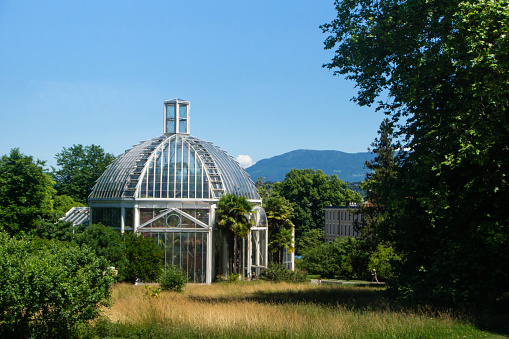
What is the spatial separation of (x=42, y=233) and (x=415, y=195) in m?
22.0

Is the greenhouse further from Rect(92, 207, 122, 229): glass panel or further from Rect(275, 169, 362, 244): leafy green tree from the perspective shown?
Rect(275, 169, 362, 244): leafy green tree

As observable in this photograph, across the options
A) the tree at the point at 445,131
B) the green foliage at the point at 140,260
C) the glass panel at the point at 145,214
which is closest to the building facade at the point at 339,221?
the glass panel at the point at 145,214

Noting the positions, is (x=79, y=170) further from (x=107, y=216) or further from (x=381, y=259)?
(x=381, y=259)

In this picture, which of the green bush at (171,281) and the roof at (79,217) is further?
the roof at (79,217)

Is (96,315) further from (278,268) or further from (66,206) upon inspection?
(66,206)

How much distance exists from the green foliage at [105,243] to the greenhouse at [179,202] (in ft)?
16.7

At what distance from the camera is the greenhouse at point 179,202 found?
1391 inches

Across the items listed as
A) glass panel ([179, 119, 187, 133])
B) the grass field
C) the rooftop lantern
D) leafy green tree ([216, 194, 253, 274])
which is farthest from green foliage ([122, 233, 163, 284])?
the grass field

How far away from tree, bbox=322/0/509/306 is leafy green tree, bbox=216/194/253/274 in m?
16.9

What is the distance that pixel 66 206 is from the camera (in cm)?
5853

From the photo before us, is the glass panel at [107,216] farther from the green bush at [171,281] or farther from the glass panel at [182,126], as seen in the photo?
the green bush at [171,281]

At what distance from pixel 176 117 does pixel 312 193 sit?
54.3m

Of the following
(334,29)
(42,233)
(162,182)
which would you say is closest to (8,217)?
(42,233)

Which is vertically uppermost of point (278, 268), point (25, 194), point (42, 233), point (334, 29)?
point (334, 29)
